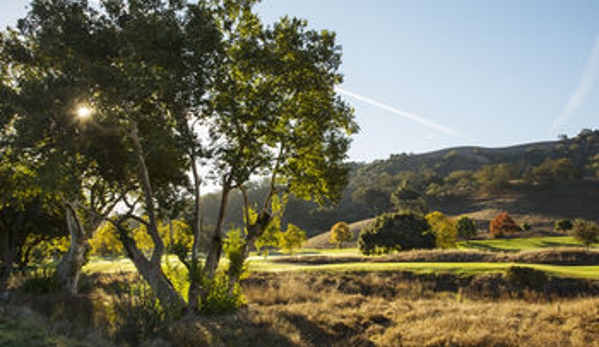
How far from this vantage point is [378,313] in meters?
16.6

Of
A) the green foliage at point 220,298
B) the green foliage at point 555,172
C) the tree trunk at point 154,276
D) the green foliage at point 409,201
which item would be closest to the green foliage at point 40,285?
the tree trunk at point 154,276

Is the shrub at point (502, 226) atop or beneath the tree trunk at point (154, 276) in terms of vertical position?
beneath

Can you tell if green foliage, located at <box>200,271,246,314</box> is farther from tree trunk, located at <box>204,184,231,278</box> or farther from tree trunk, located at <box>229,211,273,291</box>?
tree trunk, located at <box>229,211,273,291</box>

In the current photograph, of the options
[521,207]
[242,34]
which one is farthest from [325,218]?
[242,34]

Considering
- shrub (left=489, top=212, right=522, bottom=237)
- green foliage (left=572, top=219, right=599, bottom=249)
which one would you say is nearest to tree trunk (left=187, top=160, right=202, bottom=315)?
green foliage (left=572, top=219, right=599, bottom=249)

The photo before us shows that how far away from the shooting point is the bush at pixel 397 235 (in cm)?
5300

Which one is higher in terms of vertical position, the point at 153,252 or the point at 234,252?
the point at 153,252

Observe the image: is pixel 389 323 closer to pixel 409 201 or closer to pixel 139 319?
pixel 139 319

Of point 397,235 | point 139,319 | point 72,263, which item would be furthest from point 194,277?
point 397,235

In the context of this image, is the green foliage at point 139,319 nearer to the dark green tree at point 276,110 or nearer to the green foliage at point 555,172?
the dark green tree at point 276,110

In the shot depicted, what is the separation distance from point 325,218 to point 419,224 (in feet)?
251

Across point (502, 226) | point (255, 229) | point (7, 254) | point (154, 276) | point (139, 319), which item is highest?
point (255, 229)

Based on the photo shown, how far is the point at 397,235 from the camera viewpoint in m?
53.5

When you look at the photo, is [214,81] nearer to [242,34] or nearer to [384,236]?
[242,34]
